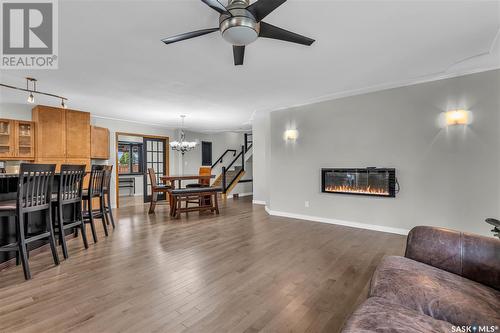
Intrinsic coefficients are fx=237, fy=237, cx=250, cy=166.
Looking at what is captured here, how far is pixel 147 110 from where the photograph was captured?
591cm

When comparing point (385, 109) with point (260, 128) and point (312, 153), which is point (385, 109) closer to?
point (312, 153)

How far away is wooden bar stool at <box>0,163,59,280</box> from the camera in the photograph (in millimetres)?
2438

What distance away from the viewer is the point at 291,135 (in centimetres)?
544

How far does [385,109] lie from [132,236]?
16.0 feet

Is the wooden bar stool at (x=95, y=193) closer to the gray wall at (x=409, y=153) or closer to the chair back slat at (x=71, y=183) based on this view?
the chair back slat at (x=71, y=183)

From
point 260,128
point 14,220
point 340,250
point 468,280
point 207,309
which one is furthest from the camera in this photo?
Result: point 260,128

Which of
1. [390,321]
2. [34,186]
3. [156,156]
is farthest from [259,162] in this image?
[390,321]

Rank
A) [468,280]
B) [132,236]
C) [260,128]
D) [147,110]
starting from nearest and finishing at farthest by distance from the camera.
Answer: [468,280], [132,236], [147,110], [260,128]

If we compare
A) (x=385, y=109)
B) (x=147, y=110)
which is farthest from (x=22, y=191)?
(x=385, y=109)

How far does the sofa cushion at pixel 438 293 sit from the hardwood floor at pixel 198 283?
60cm

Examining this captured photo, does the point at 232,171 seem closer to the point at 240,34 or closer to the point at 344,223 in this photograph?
the point at 344,223

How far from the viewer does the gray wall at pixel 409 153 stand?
3.42 m

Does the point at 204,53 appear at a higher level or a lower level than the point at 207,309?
higher

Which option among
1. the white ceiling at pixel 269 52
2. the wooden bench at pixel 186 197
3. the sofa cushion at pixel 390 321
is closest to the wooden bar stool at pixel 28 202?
the white ceiling at pixel 269 52
